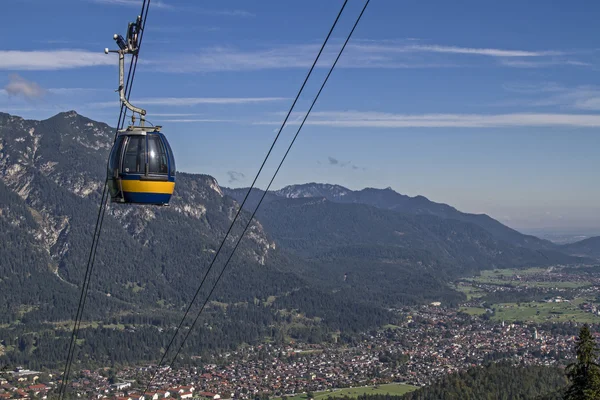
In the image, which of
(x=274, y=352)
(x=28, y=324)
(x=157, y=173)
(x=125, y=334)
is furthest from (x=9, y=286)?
(x=157, y=173)

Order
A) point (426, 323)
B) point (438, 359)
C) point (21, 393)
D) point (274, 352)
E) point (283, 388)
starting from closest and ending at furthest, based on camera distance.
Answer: point (21, 393) → point (283, 388) → point (438, 359) → point (274, 352) → point (426, 323)

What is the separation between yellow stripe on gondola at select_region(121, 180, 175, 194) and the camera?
19641mm

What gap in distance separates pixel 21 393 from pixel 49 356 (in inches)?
1553

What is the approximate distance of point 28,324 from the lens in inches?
6467

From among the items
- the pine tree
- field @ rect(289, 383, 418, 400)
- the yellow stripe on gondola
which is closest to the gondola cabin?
the yellow stripe on gondola

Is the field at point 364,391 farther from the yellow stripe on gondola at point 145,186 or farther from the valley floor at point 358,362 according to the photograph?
the yellow stripe on gondola at point 145,186

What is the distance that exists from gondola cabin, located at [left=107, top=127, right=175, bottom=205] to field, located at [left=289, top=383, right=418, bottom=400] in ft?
285

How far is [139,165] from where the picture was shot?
19.5 meters

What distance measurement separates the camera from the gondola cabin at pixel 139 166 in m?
19.5

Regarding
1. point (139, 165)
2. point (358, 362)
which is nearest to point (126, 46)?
point (139, 165)

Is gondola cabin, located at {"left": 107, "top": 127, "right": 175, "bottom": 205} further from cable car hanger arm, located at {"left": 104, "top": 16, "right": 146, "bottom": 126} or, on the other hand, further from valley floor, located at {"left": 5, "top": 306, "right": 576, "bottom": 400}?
valley floor, located at {"left": 5, "top": 306, "right": 576, "bottom": 400}

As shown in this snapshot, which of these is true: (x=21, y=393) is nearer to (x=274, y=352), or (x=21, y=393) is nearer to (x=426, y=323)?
(x=274, y=352)

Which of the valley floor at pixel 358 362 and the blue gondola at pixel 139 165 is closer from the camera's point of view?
the blue gondola at pixel 139 165

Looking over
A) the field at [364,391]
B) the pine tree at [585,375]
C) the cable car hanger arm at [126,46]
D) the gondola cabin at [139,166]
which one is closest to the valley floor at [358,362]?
the field at [364,391]
